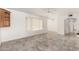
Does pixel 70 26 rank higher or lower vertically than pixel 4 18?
lower

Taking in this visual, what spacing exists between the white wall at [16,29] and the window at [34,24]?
0.24 feet

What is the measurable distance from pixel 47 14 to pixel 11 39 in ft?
2.36

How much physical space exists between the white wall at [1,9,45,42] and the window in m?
0.07

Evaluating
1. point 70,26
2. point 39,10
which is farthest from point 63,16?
point 39,10

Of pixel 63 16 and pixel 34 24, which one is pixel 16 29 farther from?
pixel 63 16

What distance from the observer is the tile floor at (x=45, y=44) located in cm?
197

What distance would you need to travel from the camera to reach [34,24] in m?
2.01

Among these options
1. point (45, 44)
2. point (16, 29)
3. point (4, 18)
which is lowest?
point (45, 44)

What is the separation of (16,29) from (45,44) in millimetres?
539

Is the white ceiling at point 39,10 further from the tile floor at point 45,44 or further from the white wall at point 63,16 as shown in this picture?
the tile floor at point 45,44

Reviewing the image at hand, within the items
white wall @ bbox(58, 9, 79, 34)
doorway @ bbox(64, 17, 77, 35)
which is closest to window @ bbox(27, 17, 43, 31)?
white wall @ bbox(58, 9, 79, 34)

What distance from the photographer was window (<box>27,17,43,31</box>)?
2.00 meters
